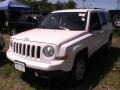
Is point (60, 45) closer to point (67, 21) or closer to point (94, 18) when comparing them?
point (67, 21)

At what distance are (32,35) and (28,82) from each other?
4.00 ft

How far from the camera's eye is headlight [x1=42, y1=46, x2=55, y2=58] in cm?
534

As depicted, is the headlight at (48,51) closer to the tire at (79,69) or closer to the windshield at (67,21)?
the tire at (79,69)

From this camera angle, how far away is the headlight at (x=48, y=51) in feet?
17.5

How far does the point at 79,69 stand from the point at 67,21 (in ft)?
4.94

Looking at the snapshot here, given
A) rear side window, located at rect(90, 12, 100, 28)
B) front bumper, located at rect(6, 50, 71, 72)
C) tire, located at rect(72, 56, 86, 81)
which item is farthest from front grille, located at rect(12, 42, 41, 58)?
rear side window, located at rect(90, 12, 100, 28)

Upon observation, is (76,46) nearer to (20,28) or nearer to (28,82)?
(28,82)

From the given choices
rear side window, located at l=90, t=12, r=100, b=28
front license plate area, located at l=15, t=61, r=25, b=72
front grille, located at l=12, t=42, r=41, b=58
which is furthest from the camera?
rear side window, located at l=90, t=12, r=100, b=28

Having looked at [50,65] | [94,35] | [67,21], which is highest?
[67,21]

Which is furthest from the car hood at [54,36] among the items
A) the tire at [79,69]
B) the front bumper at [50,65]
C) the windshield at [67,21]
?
the tire at [79,69]

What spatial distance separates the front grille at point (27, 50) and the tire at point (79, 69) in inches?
38.1

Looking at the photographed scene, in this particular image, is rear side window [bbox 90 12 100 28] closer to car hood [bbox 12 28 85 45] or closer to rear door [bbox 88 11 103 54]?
rear door [bbox 88 11 103 54]

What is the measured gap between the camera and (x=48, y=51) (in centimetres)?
538

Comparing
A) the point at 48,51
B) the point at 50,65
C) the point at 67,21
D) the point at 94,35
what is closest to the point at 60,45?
the point at 48,51
